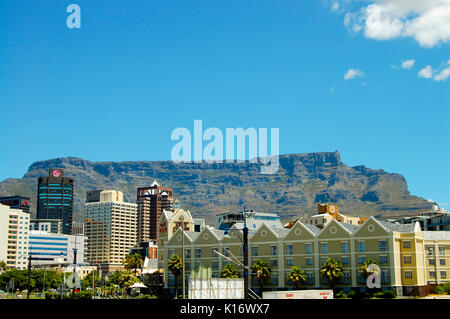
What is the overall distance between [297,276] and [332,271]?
8.07 m

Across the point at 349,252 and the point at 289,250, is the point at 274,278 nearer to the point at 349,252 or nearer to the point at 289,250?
the point at 289,250

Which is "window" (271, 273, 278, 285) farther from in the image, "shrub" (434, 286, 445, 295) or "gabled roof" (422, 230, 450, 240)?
"gabled roof" (422, 230, 450, 240)

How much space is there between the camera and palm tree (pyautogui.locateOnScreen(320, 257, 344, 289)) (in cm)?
12144

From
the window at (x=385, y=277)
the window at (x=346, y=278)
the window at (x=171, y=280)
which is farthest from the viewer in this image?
the window at (x=171, y=280)

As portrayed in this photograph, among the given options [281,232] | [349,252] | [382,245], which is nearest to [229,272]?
[281,232]

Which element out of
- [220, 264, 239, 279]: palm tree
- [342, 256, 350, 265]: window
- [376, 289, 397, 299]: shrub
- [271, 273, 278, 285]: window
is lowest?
[376, 289, 397, 299]: shrub

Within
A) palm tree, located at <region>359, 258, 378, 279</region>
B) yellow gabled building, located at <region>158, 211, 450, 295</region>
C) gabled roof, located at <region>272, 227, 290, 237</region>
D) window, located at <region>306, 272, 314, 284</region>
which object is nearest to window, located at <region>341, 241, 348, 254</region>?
yellow gabled building, located at <region>158, 211, 450, 295</region>

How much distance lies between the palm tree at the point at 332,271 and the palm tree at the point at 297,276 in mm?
4718

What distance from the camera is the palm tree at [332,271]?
12144cm

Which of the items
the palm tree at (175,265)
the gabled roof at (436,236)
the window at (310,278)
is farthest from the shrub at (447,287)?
the palm tree at (175,265)

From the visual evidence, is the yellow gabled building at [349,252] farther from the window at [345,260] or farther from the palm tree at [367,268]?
the palm tree at [367,268]

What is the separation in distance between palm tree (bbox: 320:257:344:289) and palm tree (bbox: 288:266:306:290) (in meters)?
4.72
